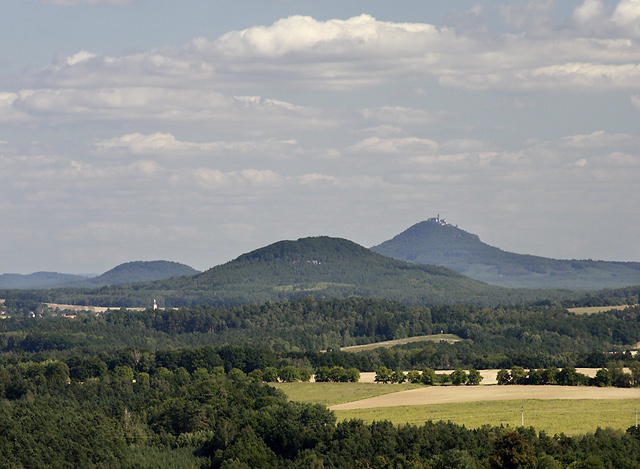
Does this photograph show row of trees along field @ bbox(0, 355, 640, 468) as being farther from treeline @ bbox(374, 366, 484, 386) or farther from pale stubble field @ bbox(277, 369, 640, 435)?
treeline @ bbox(374, 366, 484, 386)

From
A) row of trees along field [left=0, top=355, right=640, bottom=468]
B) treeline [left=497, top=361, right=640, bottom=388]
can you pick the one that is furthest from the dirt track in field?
row of trees along field [left=0, top=355, right=640, bottom=468]

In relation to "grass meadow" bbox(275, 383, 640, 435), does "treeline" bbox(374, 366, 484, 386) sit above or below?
above

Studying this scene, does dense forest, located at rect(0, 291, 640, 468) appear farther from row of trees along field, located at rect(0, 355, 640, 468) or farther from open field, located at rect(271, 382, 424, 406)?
open field, located at rect(271, 382, 424, 406)

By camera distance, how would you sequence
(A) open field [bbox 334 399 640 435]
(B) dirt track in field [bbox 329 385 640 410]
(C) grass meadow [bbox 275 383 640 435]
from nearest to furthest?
(A) open field [bbox 334 399 640 435] → (C) grass meadow [bbox 275 383 640 435] → (B) dirt track in field [bbox 329 385 640 410]

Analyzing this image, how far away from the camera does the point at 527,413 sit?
12725 centimetres

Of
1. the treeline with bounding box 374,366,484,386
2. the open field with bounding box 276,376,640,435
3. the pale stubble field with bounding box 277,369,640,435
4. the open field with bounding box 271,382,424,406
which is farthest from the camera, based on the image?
the treeline with bounding box 374,366,484,386

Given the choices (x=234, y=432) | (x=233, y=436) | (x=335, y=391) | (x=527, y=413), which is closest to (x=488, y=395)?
(x=527, y=413)

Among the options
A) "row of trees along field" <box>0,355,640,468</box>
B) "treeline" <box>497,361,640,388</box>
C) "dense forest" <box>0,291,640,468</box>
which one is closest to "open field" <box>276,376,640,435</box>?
"treeline" <box>497,361,640,388</box>

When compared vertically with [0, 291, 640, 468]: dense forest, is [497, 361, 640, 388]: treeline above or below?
above

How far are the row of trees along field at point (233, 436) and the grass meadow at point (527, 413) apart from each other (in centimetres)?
718

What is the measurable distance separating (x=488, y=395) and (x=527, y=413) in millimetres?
21828

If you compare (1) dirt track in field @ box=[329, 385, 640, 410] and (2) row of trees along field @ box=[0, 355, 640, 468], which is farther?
(1) dirt track in field @ box=[329, 385, 640, 410]

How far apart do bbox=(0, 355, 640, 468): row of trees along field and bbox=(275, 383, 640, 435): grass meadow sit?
283 inches

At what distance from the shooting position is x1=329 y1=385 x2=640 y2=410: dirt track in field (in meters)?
144
